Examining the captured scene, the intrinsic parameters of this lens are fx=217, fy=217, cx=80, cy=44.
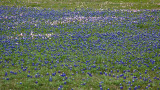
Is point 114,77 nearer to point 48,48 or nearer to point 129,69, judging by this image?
point 129,69

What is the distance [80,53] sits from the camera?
11.4 m

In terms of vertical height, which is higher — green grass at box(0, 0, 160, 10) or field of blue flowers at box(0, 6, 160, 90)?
green grass at box(0, 0, 160, 10)

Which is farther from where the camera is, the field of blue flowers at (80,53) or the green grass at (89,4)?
the green grass at (89,4)

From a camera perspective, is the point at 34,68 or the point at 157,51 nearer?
the point at 34,68

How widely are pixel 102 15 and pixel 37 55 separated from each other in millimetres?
11445

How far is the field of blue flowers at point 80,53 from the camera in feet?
27.2

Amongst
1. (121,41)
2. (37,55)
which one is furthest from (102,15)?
(37,55)

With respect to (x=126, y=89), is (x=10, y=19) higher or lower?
higher

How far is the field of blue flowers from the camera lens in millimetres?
8289

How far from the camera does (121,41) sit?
13344mm

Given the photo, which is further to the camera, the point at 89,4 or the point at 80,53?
the point at 89,4

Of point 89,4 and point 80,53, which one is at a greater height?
point 89,4

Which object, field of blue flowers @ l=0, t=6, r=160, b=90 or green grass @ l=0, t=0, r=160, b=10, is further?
green grass @ l=0, t=0, r=160, b=10

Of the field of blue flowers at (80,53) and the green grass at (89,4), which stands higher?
the green grass at (89,4)
